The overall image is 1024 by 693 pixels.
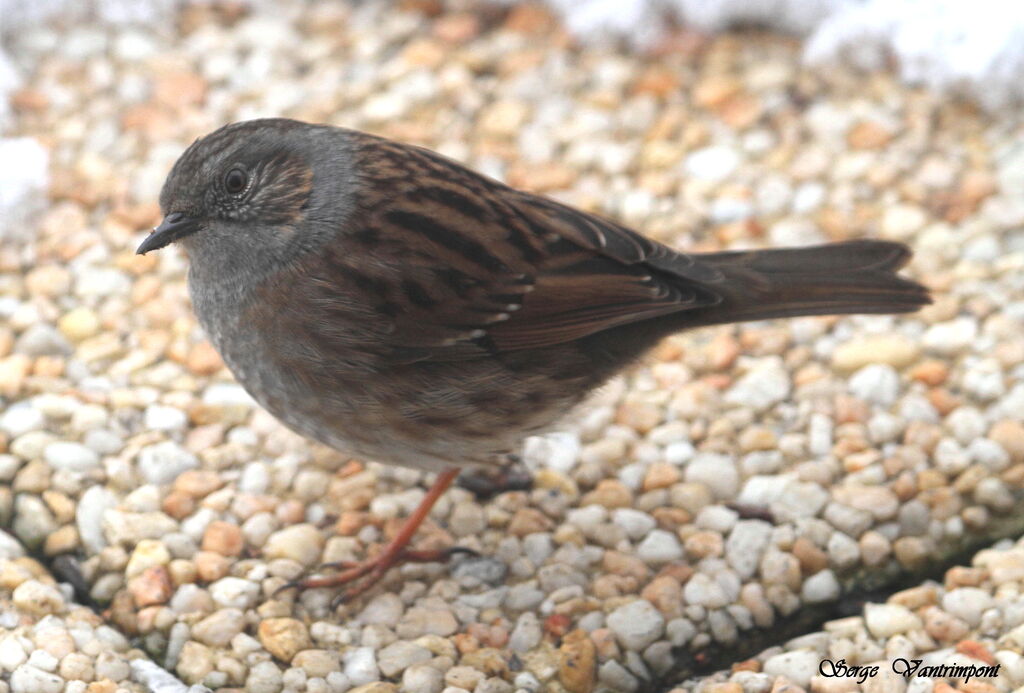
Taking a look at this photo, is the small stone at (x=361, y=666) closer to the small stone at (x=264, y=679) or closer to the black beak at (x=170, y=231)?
the small stone at (x=264, y=679)

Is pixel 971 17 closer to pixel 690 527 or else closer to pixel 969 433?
pixel 969 433

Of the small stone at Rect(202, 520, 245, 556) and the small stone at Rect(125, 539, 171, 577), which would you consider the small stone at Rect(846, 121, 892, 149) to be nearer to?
the small stone at Rect(202, 520, 245, 556)

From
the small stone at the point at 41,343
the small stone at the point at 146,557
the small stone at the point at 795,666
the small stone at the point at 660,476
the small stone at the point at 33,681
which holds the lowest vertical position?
the small stone at the point at 33,681

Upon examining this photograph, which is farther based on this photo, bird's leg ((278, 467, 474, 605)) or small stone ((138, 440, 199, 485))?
small stone ((138, 440, 199, 485))

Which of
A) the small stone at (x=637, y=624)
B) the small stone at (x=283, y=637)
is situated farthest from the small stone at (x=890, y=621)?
the small stone at (x=283, y=637)

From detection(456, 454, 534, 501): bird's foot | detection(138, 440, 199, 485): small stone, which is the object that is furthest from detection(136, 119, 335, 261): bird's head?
detection(456, 454, 534, 501): bird's foot

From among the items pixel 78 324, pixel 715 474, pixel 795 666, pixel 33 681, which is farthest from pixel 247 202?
pixel 795 666
